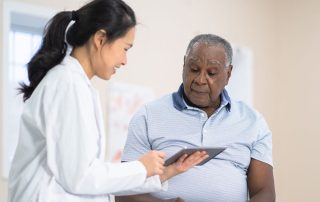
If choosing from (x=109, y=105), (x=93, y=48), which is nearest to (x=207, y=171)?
(x=93, y=48)

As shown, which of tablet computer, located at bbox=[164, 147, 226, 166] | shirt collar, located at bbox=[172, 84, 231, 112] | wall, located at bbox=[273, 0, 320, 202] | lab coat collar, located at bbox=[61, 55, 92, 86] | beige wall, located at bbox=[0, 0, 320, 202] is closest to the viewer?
lab coat collar, located at bbox=[61, 55, 92, 86]

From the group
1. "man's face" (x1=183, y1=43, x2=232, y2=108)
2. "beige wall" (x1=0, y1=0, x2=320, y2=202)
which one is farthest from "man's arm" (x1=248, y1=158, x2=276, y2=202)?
"beige wall" (x1=0, y1=0, x2=320, y2=202)

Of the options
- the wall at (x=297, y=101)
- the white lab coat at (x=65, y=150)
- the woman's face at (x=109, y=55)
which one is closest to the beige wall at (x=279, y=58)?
the wall at (x=297, y=101)

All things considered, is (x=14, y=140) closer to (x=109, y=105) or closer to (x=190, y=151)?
(x=109, y=105)

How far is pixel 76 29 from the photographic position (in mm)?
1354

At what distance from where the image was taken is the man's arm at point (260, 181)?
6.13 feet

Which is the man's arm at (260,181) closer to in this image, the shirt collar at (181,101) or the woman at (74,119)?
the shirt collar at (181,101)

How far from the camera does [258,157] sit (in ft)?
6.23

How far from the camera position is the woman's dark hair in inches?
51.8

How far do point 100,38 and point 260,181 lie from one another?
93cm

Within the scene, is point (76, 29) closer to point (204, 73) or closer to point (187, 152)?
point (187, 152)

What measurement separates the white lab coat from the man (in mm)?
552

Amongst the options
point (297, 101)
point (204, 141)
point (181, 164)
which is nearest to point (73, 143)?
point (181, 164)

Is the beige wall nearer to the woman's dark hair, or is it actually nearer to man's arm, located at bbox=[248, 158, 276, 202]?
man's arm, located at bbox=[248, 158, 276, 202]
